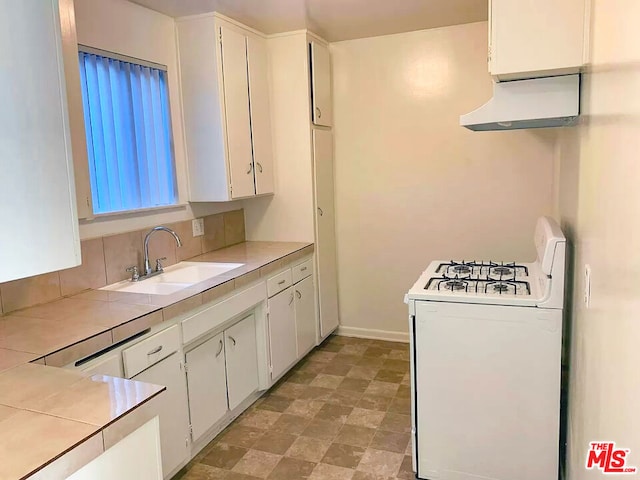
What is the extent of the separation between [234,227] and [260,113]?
2.78 feet

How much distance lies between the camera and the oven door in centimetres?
201

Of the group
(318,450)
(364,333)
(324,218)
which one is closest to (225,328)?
(318,450)

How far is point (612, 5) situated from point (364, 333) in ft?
10.5

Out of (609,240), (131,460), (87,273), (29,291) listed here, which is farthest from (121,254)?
(609,240)

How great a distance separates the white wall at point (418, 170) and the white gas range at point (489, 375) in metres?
1.36

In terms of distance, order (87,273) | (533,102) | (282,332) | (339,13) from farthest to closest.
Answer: (282,332)
(339,13)
(87,273)
(533,102)

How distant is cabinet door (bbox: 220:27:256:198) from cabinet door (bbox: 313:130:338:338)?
21.6 inches

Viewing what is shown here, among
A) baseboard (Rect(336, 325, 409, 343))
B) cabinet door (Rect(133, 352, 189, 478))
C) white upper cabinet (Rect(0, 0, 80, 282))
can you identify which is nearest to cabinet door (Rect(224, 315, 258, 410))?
cabinet door (Rect(133, 352, 189, 478))

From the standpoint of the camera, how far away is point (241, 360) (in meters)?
2.84

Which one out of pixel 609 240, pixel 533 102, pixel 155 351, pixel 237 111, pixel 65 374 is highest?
pixel 237 111

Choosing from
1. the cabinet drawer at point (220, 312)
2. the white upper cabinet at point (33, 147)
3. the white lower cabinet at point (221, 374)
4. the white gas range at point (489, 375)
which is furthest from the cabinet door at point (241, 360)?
the white upper cabinet at point (33, 147)

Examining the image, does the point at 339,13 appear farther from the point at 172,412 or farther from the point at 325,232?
the point at 172,412

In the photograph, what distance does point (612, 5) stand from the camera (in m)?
1.25

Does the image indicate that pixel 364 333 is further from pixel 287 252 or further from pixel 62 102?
pixel 62 102
